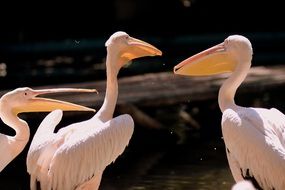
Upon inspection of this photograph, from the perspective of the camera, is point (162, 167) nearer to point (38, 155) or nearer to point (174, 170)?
point (174, 170)

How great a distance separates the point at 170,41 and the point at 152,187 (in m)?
11.7

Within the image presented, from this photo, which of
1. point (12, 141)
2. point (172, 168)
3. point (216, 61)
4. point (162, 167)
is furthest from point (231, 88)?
point (162, 167)

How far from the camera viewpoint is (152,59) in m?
19.0

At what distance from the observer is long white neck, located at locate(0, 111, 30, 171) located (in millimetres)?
6746

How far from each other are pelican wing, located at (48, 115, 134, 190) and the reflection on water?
5.73 ft

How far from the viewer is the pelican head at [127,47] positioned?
6.79 metres

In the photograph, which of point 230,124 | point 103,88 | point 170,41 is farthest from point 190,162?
point 170,41

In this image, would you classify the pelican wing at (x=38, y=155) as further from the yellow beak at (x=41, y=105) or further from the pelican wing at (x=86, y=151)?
the yellow beak at (x=41, y=105)

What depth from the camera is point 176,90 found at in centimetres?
1118

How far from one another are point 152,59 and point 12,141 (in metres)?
12.3

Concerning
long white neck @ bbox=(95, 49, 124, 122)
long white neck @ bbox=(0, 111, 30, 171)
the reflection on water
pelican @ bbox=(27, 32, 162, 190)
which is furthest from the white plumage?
the reflection on water

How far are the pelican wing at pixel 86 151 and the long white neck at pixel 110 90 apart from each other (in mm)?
251

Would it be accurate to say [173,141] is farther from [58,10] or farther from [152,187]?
[58,10]

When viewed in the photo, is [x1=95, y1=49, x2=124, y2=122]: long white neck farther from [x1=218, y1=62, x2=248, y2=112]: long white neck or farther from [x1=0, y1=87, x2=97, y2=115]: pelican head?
[x1=218, y1=62, x2=248, y2=112]: long white neck
